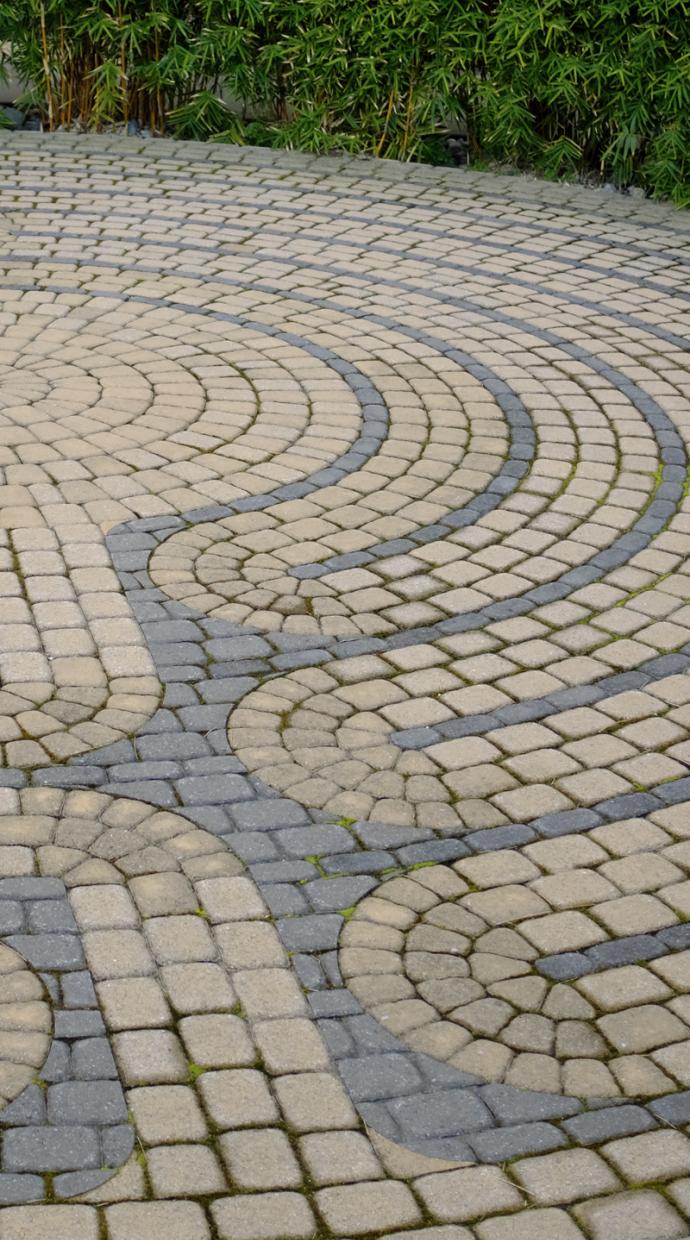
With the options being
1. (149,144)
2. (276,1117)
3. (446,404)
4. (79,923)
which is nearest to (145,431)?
(446,404)

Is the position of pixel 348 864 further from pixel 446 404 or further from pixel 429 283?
pixel 429 283

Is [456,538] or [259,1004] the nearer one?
[259,1004]

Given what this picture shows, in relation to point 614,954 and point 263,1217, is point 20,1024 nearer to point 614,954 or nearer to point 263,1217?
point 263,1217

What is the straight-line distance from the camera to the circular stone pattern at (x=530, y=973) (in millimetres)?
2898

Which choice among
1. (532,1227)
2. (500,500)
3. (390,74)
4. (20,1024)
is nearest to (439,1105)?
(532,1227)

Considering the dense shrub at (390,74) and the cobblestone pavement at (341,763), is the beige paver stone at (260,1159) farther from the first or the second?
the dense shrub at (390,74)

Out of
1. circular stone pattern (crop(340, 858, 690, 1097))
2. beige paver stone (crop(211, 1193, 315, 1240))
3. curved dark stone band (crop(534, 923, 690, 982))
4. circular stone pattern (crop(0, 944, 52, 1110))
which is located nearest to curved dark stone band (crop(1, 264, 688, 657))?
circular stone pattern (crop(340, 858, 690, 1097))

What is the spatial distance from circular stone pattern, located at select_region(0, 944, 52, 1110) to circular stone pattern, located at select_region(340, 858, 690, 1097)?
2.11ft

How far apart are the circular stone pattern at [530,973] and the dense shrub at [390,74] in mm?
6988

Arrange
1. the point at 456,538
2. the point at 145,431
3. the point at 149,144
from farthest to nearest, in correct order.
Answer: the point at 149,144 → the point at 145,431 → the point at 456,538

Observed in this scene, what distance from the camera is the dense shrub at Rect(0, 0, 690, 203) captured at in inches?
362

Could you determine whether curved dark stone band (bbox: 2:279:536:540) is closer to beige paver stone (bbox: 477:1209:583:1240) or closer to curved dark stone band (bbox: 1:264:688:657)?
curved dark stone band (bbox: 1:264:688:657)

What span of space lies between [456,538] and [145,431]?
1.47 meters

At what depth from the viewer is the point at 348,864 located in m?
3.43
